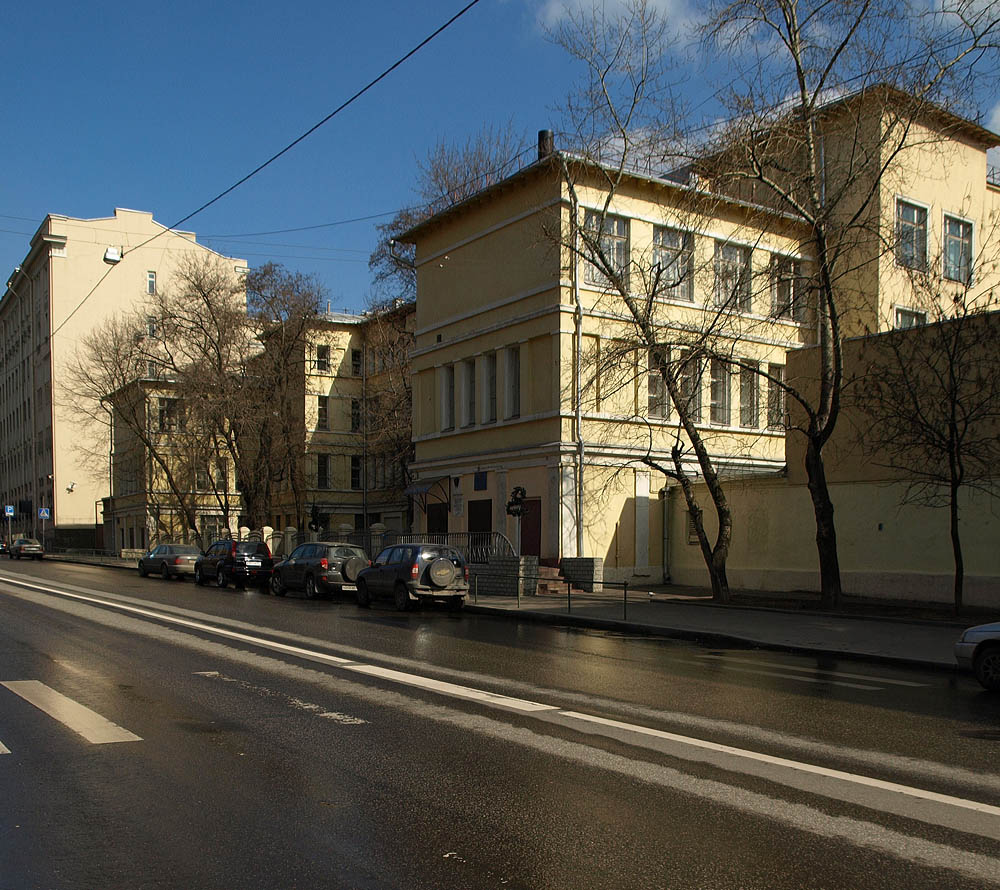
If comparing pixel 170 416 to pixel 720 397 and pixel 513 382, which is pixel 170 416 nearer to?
pixel 513 382

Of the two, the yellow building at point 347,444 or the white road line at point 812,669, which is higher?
the yellow building at point 347,444

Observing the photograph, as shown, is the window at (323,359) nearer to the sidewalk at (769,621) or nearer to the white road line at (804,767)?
the sidewalk at (769,621)

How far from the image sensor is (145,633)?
15500mm

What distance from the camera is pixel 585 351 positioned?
29.7 metres

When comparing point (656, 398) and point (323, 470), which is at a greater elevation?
point (656, 398)

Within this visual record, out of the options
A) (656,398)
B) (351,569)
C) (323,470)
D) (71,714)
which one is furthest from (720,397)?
(323,470)

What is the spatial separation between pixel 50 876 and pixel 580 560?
23.2m

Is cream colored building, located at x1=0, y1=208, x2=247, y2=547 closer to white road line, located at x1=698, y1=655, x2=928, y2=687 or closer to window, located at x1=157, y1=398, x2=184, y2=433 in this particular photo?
window, located at x1=157, y1=398, x2=184, y2=433

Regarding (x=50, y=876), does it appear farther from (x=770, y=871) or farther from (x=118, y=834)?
(x=770, y=871)

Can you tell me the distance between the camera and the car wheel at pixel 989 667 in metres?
11.0

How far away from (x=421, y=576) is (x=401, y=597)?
0.75 meters

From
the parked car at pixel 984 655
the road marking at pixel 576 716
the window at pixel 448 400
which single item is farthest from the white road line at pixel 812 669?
the window at pixel 448 400

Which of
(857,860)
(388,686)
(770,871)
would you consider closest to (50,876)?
(770,871)

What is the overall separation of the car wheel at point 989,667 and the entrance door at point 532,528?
18.9 m
